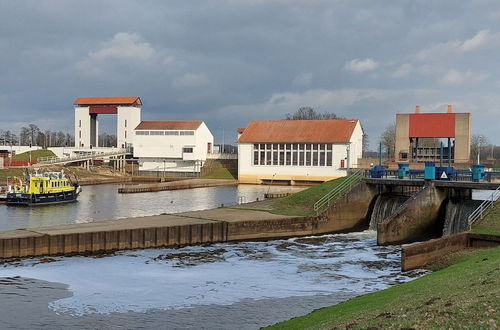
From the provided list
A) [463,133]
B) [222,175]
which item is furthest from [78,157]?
[463,133]

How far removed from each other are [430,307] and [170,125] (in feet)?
315

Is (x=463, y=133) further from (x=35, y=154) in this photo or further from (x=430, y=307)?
(x=35, y=154)

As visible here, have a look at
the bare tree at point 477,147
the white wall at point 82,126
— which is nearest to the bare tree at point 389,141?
the bare tree at point 477,147

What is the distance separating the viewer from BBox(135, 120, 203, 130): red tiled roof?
345 feet

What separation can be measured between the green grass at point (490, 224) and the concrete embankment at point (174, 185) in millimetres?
52773

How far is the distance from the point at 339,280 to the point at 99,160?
326 ft

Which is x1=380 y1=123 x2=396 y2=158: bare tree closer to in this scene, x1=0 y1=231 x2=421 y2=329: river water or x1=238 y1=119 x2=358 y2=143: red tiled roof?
x1=238 y1=119 x2=358 y2=143: red tiled roof

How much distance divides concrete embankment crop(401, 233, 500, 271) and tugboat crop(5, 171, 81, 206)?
44.0m

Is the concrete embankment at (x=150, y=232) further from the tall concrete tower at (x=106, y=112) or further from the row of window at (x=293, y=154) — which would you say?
the tall concrete tower at (x=106, y=112)

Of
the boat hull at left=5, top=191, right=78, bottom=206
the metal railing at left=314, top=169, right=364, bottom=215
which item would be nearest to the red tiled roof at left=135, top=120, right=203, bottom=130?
A: the boat hull at left=5, top=191, right=78, bottom=206

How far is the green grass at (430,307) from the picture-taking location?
1184 cm

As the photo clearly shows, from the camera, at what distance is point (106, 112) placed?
116m

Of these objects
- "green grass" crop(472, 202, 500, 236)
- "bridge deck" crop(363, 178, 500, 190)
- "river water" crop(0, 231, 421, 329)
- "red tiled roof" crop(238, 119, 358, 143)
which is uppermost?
"red tiled roof" crop(238, 119, 358, 143)

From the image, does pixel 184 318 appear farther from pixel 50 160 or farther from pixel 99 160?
pixel 99 160
